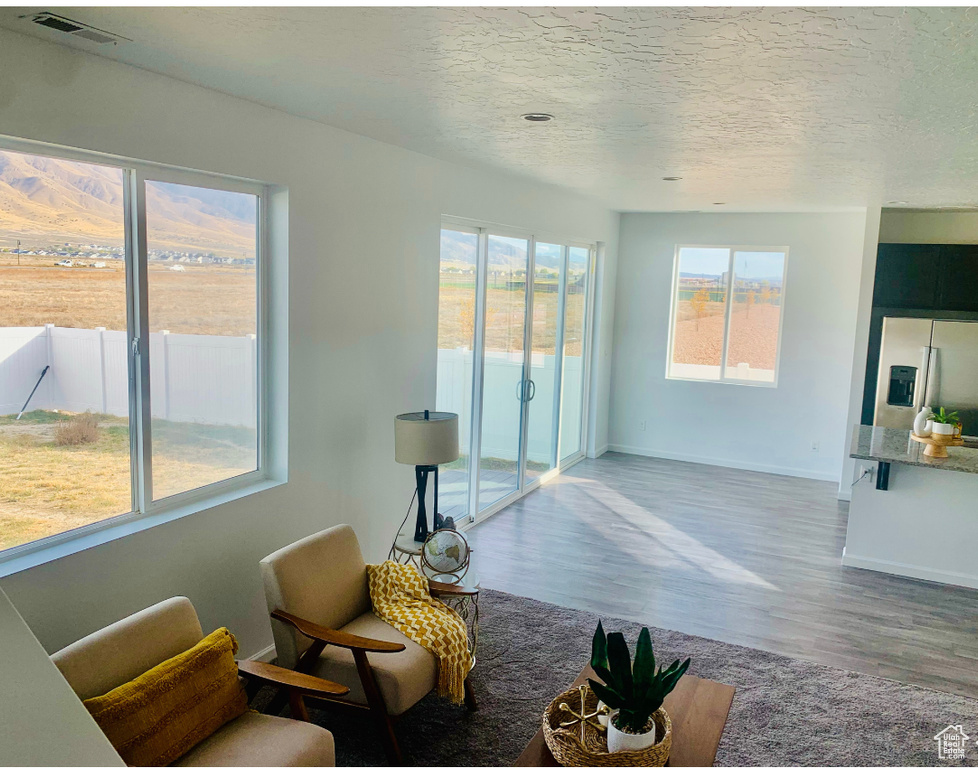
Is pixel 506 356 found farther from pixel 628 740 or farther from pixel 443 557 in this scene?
pixel 628 740

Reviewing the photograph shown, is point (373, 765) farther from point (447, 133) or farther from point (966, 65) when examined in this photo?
point (966, 65)

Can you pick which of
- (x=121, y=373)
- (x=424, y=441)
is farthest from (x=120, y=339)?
(x=424, y=441)

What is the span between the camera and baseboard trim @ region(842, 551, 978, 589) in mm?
5160

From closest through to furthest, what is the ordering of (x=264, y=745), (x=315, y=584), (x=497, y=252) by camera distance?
(x=264, y=745)
(x=315, y=584)
(x=497, y=252)

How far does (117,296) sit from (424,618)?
188 cm

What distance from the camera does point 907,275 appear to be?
6.61 metres

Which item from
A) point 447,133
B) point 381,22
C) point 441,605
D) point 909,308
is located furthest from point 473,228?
point 909,308

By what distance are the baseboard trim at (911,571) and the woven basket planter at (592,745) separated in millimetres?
3539

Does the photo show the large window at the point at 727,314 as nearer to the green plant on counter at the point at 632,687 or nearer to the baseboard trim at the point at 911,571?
the baseboard trim at the point at 911,571

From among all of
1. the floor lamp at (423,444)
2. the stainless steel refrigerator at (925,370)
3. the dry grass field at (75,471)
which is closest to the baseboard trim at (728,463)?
the stainless steel refrigerator at (925,370)

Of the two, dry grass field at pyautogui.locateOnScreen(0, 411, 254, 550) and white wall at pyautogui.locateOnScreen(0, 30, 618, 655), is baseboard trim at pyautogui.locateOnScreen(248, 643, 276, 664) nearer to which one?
white wall at pyautogui.locateOnScreen(0, 30, 618, 655)

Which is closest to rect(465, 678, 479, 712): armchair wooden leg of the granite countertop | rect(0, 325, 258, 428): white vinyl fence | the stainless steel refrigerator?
rect(0, 325, 258, 428): white vinyl fence

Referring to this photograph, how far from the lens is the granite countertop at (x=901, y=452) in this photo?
4938 mm

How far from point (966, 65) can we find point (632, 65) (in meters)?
1.01
